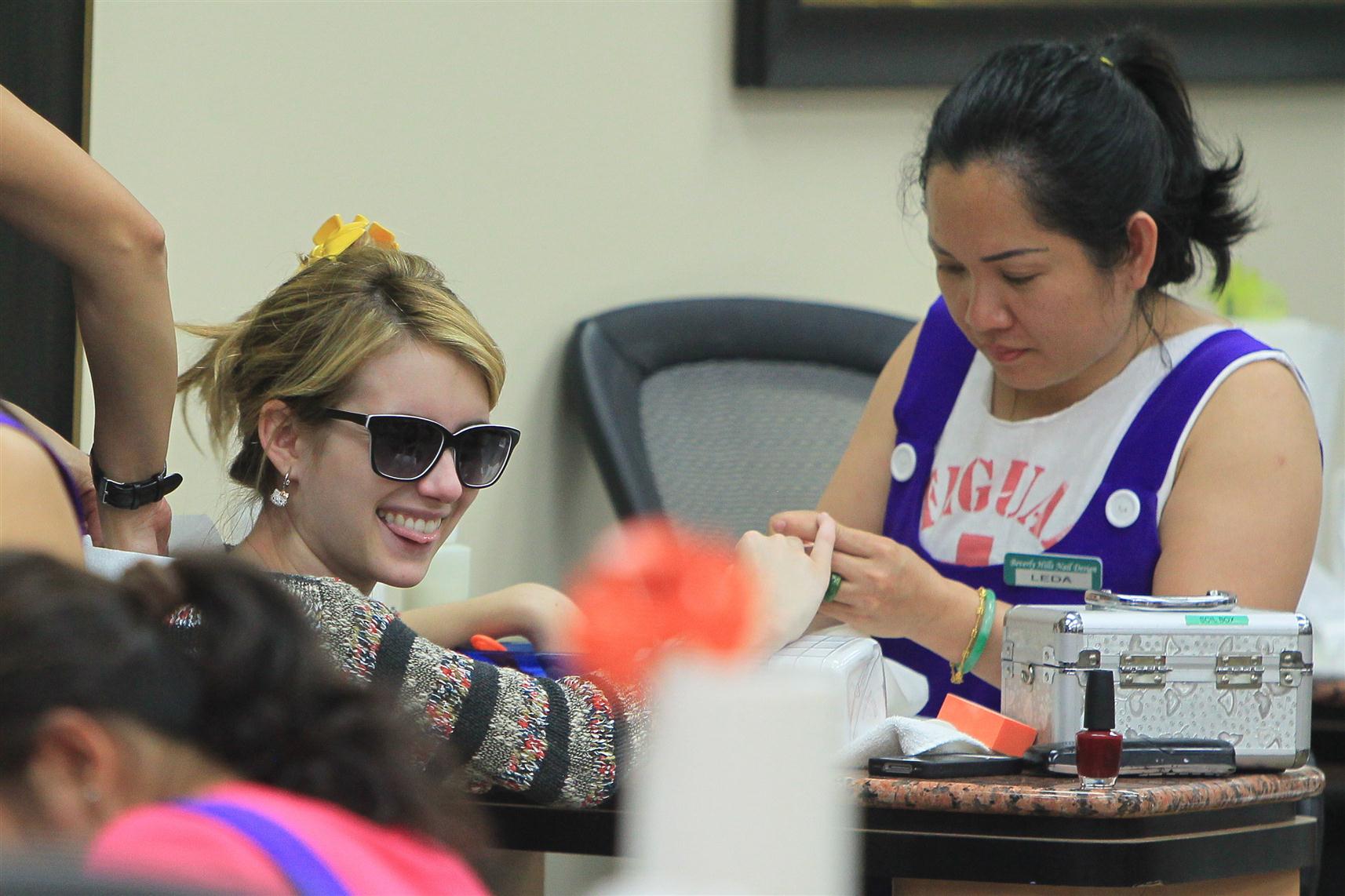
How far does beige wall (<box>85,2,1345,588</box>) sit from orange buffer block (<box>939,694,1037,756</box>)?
921mm

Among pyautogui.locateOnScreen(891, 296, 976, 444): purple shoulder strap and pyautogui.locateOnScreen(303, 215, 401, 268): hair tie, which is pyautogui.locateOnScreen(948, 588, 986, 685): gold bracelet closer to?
pyautogui.locateOnScreen(891, 296, 976, 444): purple shoulder strap

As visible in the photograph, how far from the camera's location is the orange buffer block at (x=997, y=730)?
140 cm

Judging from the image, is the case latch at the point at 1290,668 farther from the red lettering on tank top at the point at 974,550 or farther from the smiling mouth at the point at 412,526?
the smiling mouth at the point at 412,526

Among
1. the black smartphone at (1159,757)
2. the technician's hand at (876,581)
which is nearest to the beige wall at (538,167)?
the technician's hand at (876,581)

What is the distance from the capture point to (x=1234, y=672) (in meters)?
1.40

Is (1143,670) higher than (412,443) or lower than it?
lower

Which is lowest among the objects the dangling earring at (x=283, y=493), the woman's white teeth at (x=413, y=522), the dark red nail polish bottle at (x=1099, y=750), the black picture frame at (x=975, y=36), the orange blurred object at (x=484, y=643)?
the orange blurred object at (x=484, y=643)

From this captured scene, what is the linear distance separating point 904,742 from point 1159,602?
286mm

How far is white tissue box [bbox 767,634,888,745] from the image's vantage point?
139 cm

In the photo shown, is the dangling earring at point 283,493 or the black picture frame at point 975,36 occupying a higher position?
the black picture frame at point 975,36

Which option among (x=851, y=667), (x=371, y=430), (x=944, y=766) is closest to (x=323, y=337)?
(x=371, y=430)

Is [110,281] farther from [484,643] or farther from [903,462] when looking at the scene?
[903,462]

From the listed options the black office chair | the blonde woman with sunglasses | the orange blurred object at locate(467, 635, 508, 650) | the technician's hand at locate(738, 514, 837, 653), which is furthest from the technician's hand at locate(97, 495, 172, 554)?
the black office chair

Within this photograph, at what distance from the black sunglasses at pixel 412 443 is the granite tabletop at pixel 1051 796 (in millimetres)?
516
